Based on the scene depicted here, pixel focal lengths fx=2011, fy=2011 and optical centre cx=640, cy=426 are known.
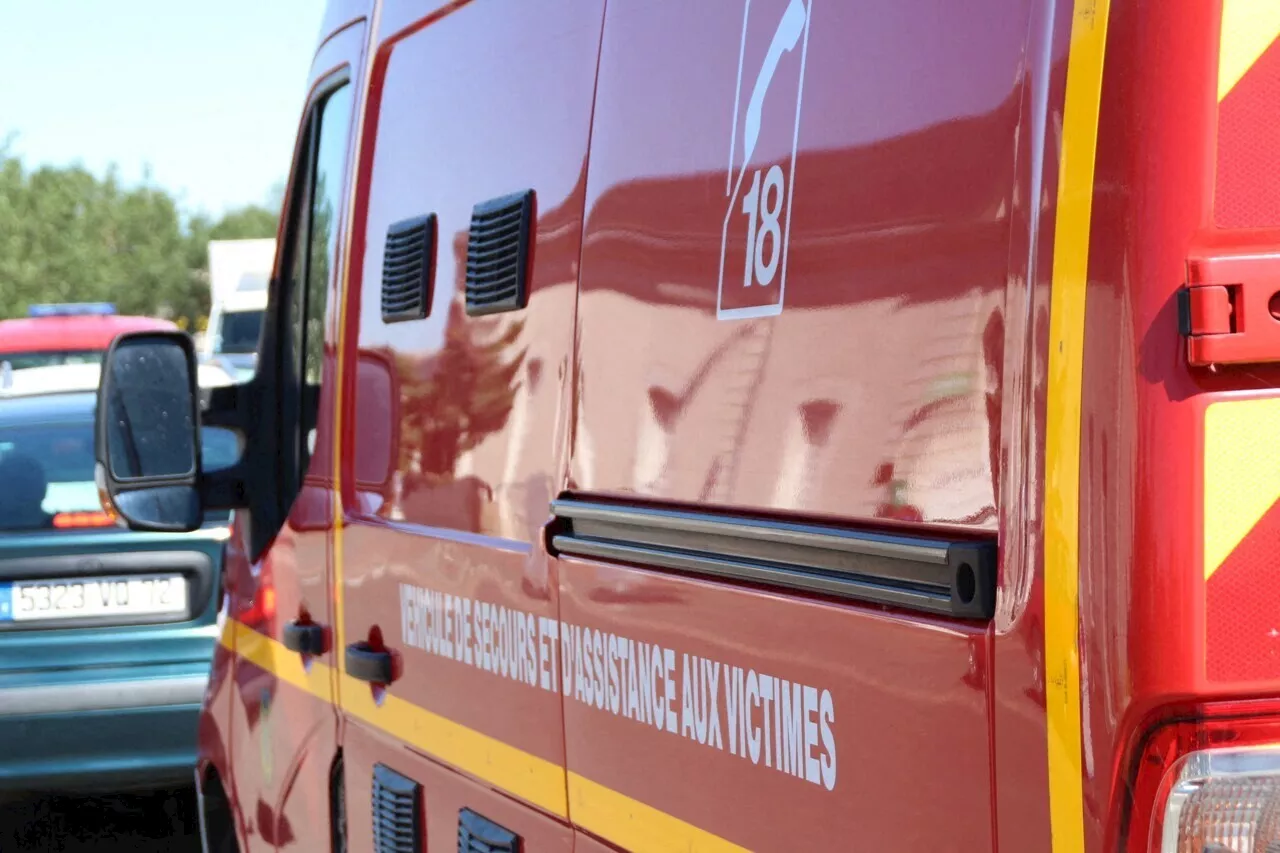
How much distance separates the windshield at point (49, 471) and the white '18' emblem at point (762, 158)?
16.3ft

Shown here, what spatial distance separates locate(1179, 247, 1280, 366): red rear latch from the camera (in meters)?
1.49

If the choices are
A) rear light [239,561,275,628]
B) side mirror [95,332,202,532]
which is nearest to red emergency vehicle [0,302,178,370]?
rear light [239,561,275,628]

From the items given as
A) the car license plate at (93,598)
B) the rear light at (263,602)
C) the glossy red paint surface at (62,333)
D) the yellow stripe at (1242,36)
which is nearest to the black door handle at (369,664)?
the rear light at (263,602)

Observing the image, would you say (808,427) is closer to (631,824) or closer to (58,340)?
(631,824)

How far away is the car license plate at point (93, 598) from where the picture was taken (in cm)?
696

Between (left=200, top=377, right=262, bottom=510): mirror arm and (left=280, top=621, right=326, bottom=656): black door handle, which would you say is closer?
(left=280, top=621, right=326, bottom=656): black door handle

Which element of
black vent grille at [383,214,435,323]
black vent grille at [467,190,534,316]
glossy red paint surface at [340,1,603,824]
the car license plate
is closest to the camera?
glossy red paint surface at [340,1,603,824]

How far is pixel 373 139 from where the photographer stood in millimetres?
3648

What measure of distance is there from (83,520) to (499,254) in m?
4.56

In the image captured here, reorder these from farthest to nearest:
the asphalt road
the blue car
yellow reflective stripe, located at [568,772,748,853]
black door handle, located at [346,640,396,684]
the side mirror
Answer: the asphalt road < the blue car < the side mirror < black door handle, located at [346,640,396,684] < yellow reflective stripe, located at [568,772,748,853]

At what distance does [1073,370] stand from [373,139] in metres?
2.25

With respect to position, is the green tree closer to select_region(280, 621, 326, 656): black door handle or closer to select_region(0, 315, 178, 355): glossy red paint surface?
select_region(0, 315, 178, 355): glossy red paint surface

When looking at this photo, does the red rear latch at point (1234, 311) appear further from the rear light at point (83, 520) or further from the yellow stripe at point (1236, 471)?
the rear light at point (83, 520)

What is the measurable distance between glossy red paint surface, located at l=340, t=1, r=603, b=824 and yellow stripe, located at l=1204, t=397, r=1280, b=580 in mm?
1275
